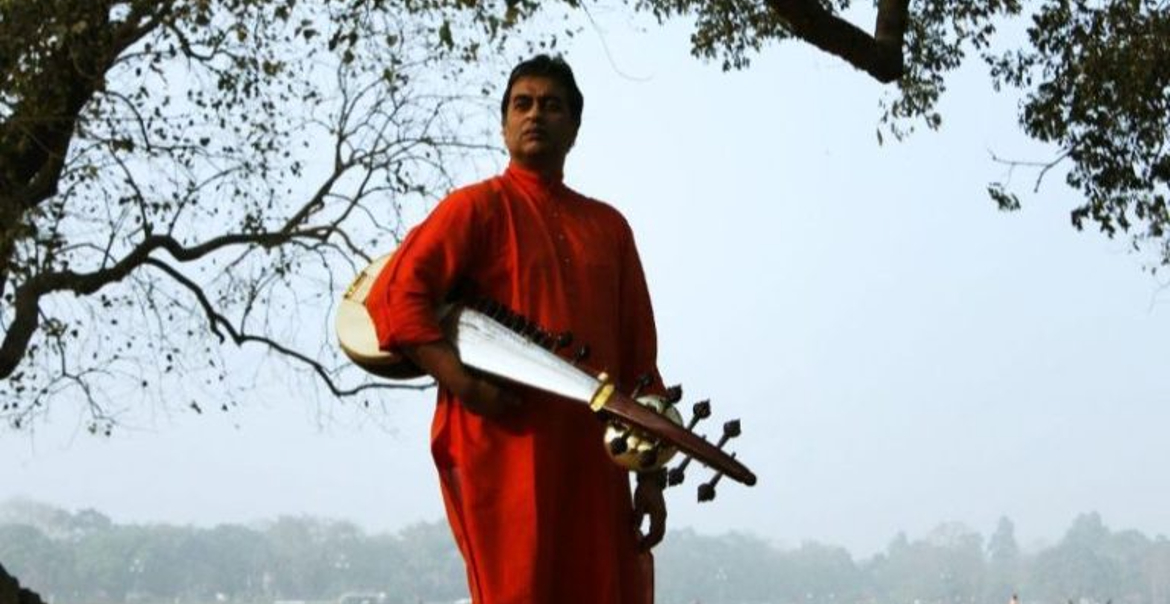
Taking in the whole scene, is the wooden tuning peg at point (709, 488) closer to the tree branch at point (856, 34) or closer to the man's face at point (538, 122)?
the man's face at point (538, 122)

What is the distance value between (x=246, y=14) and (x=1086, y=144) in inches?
218

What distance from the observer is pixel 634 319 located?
14.1 feet

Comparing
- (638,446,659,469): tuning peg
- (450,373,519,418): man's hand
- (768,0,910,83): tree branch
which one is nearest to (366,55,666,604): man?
(450,373,519,418): man's hand

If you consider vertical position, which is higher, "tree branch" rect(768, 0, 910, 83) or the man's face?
"tree branch" rect(768, 0, 910, 83)

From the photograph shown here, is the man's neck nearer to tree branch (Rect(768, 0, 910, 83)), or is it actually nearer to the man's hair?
the man's hair

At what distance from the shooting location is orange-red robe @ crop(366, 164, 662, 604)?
3957mm

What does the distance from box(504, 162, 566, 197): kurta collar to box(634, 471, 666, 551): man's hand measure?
25.8 inches

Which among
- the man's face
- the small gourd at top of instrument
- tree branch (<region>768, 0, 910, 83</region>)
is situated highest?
tree branch (<region>768, 0, 910, 83</region>)

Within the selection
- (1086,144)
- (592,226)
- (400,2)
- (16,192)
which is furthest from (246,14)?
(592,226)

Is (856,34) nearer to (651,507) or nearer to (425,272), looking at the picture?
(651,507)

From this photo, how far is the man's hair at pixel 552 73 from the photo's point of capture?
13.6 ft

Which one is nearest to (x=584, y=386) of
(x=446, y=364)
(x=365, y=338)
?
(x=446, y=364)

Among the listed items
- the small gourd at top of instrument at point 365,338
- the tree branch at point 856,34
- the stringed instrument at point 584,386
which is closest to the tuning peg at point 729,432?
the stringed instrument at point 584,386

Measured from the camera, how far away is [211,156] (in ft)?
46.2
